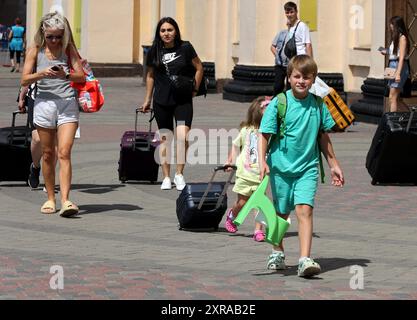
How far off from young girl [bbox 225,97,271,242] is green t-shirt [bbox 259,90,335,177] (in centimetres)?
162

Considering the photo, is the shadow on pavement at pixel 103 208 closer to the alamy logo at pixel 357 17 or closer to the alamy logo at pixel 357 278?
the alamy logo at pixel 357 278

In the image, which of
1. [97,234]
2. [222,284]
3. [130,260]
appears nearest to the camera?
[222,284]

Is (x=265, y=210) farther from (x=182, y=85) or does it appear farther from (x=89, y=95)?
(x=182, y=85)

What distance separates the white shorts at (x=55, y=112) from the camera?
475 inches

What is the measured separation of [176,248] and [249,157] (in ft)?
3.80

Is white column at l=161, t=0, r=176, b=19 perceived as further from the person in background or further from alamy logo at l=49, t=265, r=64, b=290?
alamy logo at l=49, t=265, r=64, b=290

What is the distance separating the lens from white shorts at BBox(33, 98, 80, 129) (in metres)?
12.1

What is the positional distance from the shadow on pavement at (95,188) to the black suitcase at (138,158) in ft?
0.63

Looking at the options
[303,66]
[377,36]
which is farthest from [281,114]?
[377,36]

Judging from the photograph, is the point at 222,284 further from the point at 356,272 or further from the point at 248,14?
the point at 248,14

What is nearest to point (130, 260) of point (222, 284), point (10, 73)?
point (222, 284)

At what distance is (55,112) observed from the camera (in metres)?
12.1
